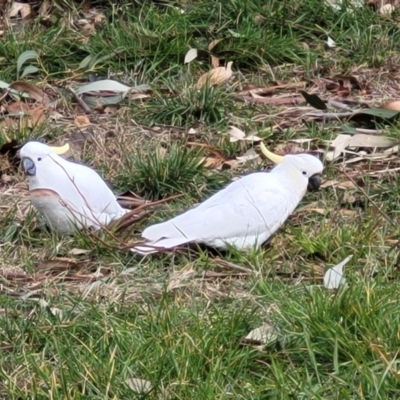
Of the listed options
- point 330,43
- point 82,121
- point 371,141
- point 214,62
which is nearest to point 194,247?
point 371,141

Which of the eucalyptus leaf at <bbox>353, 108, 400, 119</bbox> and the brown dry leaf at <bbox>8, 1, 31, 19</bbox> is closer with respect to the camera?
the eucalyptus leaf at <bbox>353, 108, 400, 119</bbox>

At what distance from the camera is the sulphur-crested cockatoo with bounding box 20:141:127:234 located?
12.8 ft

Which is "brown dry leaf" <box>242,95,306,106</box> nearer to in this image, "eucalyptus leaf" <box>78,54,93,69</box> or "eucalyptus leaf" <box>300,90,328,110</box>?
"eucalyptus leaf" <box>300,90,328,110</box>

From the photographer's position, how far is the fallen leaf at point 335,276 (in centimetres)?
337

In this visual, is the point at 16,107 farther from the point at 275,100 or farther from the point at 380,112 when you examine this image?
the point at 380,112

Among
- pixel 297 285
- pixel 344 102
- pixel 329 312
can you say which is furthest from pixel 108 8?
pixel 329 312

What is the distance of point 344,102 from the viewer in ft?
17.4

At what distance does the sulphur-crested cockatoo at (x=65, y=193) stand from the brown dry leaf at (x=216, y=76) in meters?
1.31

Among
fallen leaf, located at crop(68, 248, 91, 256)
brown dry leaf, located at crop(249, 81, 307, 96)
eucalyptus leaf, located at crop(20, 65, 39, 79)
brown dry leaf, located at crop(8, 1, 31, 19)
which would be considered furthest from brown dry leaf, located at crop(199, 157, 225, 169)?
brown dry leaf, located at crop(8, 1, 31, 19)

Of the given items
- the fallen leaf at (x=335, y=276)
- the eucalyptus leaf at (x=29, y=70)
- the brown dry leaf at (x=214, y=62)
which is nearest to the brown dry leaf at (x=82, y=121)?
the eucalyptus leaf at (x=29, y=70)

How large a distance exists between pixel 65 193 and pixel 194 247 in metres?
0.56

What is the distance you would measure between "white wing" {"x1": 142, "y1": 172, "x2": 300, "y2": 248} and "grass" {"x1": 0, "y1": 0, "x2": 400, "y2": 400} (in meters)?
0.07

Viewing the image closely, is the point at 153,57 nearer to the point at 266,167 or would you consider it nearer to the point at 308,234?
the point at 266,167

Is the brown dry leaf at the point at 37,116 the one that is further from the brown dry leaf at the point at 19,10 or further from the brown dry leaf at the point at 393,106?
the brown dry leaf at the point at 393,106
